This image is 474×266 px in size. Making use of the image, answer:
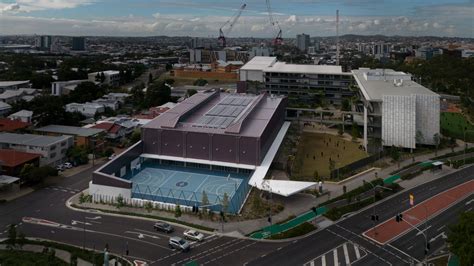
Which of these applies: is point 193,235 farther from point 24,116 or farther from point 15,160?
point 24,116

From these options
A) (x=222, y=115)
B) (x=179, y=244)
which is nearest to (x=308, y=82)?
(x=222, y=115)

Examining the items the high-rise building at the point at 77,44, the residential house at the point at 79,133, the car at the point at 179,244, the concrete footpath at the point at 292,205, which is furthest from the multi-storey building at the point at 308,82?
the high-rise building at the point at 77,44

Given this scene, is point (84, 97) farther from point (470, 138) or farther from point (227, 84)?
point (470, 138)

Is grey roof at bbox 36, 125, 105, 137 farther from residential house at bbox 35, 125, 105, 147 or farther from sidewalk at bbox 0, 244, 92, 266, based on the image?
sidewalk at bbox 0, 244, 92, 266

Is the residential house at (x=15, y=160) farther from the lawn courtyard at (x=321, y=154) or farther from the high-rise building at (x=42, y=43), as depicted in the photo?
the high-rise building at (x=42, y=43)

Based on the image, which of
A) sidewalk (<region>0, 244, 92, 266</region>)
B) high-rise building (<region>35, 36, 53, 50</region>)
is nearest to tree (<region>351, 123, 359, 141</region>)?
sidewalk (<region>0, 244, 92, 266</region>)

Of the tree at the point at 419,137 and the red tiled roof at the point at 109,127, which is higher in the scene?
the red tiled roof at the point at 109,127
